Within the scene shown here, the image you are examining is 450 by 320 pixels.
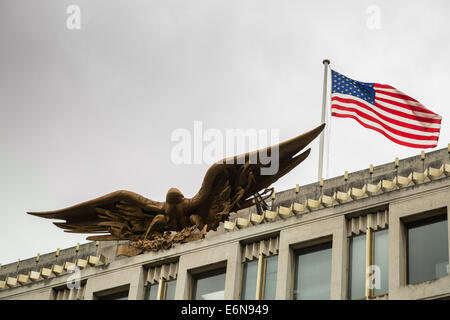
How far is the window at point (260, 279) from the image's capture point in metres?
43.8

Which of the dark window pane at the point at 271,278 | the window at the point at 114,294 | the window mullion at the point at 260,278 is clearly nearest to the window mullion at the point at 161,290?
the window at the point at 114,294

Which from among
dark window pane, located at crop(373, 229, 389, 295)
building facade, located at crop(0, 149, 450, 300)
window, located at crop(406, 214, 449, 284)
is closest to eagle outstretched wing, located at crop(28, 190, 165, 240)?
building facade, located at crop(0, 149, 450, 300)

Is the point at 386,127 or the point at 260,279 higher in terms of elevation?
the point at 386,127

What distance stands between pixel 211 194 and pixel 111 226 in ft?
13.6

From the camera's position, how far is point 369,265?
139ft

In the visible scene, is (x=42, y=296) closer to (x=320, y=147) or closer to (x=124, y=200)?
(x=124, y=200)

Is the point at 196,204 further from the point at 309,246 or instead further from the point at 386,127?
the point at 386,127

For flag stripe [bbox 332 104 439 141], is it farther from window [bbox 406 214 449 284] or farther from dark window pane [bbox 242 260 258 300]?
dark window pane [bbox 242 260 258 300]

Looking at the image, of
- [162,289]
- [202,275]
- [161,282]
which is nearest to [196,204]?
[202,275]

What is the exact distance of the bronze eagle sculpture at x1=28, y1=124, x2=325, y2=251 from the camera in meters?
46.3

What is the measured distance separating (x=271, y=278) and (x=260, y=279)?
14.5 inches

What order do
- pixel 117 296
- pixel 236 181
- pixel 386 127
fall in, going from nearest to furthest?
pixel 236 181 < pixel 117 296 < pixel 386 127
